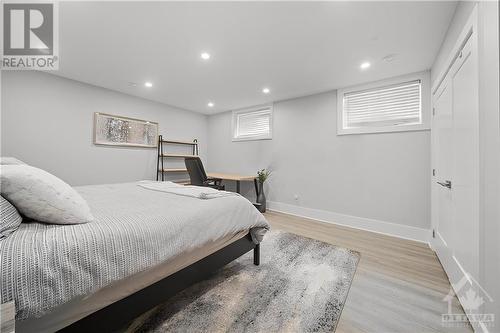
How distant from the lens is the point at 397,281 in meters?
1.72

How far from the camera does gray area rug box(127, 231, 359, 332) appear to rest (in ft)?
3.98

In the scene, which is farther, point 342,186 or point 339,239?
point 342,186

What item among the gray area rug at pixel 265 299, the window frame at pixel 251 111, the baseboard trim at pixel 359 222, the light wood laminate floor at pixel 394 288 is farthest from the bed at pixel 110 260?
the window frame at pixel 251 111

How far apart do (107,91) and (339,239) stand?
4.49 meters

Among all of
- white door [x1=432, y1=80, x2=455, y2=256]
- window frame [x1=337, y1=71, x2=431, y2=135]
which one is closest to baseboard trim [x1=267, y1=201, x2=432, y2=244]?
white door [x1=432, y1=80, x2=455, y2=256]

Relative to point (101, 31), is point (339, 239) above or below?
below

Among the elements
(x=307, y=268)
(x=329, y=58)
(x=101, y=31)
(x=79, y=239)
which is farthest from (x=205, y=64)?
(x=307, y=268)

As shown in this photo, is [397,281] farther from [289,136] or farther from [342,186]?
[289,136]

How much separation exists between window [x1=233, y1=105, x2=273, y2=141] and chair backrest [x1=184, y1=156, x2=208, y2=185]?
153cm

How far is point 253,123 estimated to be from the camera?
455 centimetres

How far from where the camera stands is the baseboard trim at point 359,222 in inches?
104

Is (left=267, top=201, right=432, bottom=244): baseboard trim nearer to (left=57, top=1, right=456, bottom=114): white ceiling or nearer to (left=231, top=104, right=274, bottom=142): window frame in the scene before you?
(left=231, top=104, right=274, bottom=142): window frame

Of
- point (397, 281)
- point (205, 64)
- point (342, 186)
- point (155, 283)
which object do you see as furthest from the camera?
point (342, 186)

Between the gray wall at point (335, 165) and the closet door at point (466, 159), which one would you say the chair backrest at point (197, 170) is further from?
the closet door at point (466, 159)
